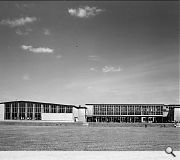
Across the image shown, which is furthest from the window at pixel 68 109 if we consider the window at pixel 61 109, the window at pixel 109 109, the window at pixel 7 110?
the window at pixel 109 109

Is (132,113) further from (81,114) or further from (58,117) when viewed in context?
(58,117)

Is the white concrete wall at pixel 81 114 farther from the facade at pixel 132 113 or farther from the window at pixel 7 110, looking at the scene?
the window at pixel 7 110

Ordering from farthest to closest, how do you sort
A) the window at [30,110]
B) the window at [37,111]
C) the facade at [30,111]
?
the window at [37,111] → the window at [30,110] → the facade at [30,111]

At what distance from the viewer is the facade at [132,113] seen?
97.9 m

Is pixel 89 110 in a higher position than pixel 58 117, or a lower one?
higher

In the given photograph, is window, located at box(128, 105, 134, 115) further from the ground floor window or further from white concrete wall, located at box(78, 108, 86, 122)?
white concrete wall, located at box(78, 108, 86, 122)

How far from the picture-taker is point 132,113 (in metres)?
98.4

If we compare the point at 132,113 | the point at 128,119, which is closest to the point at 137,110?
the point at 132,113

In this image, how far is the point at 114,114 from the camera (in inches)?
3883

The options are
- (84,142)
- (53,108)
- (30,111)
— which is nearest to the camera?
(84,142)
